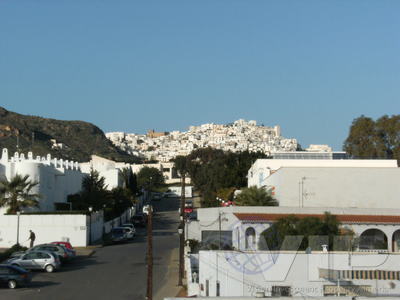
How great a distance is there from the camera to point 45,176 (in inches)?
2341

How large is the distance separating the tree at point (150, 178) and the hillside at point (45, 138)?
63.2ft

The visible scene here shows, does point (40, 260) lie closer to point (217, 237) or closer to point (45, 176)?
point (217, 237)

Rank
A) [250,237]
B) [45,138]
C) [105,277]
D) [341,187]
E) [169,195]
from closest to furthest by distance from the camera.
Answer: [105,277] < [250,237] < [341,187] < [169,195] < [45,138]

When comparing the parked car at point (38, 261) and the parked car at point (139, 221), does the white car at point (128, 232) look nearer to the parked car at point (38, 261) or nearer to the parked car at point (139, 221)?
the parked car at point (139, 221)

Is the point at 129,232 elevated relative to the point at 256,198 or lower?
lower

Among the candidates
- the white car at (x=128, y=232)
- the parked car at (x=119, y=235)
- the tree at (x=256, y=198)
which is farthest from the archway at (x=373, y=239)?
the white car at (x=128, y=232)

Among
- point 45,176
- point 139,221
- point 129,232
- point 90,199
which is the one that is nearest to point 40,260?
point 129,232

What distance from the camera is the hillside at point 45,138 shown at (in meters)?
141

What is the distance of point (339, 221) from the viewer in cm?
4272

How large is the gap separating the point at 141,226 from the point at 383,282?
1900 inches

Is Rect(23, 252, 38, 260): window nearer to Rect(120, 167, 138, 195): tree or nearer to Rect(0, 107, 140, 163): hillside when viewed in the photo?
Rect(120, 167, 138, 195): tree

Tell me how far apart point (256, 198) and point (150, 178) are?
8130cm

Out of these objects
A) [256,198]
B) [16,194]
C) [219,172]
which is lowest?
[256,198]

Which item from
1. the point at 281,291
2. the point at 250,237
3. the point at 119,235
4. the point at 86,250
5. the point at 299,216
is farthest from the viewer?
the point at 119,235
